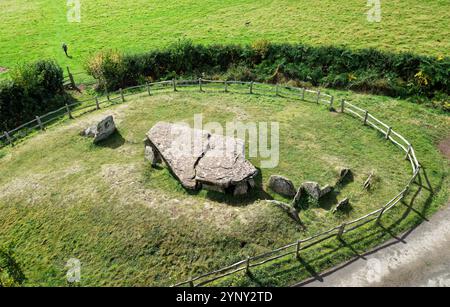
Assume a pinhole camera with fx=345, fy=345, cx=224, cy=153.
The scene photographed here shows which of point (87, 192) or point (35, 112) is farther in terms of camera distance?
point (35, 112)

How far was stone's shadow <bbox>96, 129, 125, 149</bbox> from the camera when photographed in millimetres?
25109

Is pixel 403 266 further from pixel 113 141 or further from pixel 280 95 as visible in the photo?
pixel 113 141

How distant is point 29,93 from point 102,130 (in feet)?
40.4

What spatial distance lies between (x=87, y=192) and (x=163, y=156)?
4990 millimetres

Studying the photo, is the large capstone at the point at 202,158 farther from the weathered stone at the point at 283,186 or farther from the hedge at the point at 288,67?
the hedge at the point at 288,67

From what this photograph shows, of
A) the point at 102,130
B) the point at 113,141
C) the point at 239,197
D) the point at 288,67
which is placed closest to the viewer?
the point at 239,197

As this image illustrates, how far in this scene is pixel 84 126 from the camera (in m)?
28.0

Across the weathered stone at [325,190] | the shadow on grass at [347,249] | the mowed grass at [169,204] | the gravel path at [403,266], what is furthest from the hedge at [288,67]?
the gravel path at [403,266]

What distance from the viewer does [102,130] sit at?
1000 inches

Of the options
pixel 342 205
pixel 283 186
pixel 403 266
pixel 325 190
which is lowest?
pixel 403 266

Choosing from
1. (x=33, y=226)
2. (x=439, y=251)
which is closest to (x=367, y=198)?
(x=439, y=251)

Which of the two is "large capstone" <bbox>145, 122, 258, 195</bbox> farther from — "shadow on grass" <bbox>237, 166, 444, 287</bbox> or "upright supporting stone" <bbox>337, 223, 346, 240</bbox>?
"upright supporting stone" <bbox>337, 223, 346, 240</bbox>

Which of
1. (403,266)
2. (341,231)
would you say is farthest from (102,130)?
(403,266)
